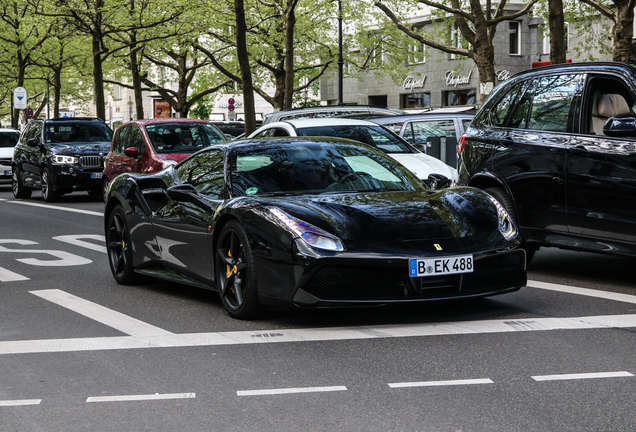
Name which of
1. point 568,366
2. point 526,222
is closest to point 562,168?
point 526,222

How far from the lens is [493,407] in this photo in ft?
15.2

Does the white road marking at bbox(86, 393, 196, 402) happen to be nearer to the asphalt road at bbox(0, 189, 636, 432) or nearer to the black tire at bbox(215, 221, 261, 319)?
the asphalt road at bbox(0, 189, 636, 432)

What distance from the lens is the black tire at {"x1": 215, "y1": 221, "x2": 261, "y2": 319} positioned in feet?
22.4

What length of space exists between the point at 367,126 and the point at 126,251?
18.9 ft

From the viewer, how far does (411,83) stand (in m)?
54.2

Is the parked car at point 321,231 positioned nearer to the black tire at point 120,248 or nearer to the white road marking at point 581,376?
the black tire at point 120,248

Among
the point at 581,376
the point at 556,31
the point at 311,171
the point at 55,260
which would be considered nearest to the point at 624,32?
the point at 556,31

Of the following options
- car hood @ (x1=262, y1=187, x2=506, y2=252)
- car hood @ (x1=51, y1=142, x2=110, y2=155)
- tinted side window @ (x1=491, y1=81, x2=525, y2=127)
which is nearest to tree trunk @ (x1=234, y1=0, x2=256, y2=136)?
car hood @ (x1=51, y1=142, x2=110, y2=155)

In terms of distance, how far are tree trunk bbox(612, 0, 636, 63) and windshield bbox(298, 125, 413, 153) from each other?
9.64 m

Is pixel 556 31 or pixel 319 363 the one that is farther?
pixel 556 31

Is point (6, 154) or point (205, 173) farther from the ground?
point (205, 173)

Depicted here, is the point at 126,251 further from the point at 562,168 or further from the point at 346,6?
the point at 346,6

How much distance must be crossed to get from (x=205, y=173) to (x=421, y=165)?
5819 millimetres

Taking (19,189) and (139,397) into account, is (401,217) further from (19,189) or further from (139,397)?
(19,189)
